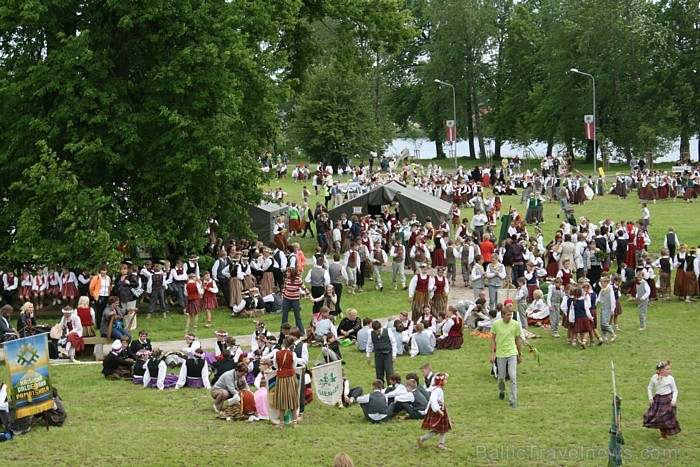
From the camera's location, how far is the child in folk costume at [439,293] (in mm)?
21375

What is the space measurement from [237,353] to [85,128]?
34.1ft

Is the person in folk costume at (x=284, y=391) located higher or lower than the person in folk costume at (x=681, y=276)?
lower

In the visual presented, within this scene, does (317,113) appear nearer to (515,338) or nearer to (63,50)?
(63,50)

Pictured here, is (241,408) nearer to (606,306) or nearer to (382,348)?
(382,348)

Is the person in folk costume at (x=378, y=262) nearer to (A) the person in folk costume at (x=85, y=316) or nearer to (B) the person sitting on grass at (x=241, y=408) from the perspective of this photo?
(A) the person in folk costume at (x=85, y=316)

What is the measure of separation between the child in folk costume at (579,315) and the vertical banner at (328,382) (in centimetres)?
622

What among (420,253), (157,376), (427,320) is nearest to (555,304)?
(427,320)

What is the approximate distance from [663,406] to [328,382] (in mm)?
5107

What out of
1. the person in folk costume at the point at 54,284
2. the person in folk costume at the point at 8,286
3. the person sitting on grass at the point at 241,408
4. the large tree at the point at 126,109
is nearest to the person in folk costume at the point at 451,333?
the person sitting on grass at the point at 241,408

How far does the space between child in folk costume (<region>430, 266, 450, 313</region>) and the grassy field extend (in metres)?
1.92

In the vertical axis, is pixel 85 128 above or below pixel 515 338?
above

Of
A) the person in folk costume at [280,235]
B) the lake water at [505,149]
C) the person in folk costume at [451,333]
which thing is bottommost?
the person in folk costume at [451,333]

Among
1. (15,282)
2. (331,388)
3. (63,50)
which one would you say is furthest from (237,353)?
(63,50)

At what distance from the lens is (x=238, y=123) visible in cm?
2658
